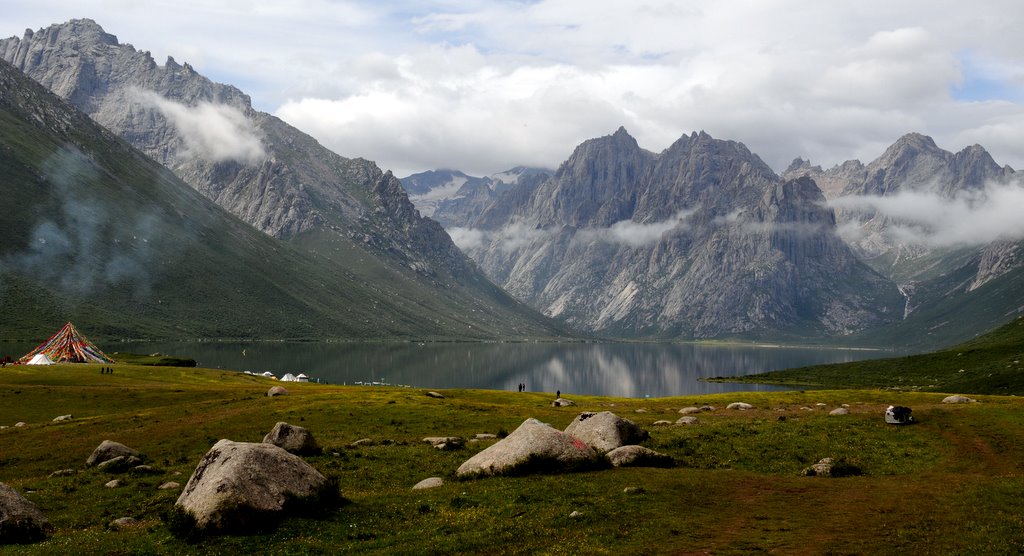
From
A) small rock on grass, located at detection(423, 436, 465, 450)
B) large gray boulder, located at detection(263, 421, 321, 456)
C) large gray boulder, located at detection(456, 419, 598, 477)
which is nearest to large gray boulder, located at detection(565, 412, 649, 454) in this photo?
large gray boulder, located at detection(456, 419, 598, 477)

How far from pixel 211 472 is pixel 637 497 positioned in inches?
745

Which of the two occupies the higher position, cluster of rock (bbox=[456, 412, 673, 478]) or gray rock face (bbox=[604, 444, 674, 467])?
cluster of rock (bbox=[456, 412, 673, 478])

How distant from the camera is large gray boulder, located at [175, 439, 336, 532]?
28.2m

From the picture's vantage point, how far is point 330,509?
3155cm

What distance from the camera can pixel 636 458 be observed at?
43.2 m

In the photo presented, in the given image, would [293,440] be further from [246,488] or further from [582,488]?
[582,488]

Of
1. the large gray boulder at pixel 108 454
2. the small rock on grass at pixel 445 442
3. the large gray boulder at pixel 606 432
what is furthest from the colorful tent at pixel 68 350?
the large gray boulder at pixel 606 432

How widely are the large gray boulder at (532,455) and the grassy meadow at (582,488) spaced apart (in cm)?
97

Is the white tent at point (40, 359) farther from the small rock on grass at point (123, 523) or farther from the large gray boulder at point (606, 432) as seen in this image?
the large gray boulder at point (606, 432)

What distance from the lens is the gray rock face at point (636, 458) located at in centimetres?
4275

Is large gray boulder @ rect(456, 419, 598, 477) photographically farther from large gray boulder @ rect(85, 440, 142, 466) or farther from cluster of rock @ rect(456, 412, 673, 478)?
large gray boulder @ rect(85, 440, 142, 466)

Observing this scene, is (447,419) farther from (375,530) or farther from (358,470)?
(375,530)

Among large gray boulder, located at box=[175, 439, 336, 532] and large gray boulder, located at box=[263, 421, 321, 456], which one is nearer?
large gray boulder, located at box=[175, 439, 336, 532]

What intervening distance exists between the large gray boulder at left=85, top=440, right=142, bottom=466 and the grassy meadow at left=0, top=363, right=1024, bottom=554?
5.24ft
